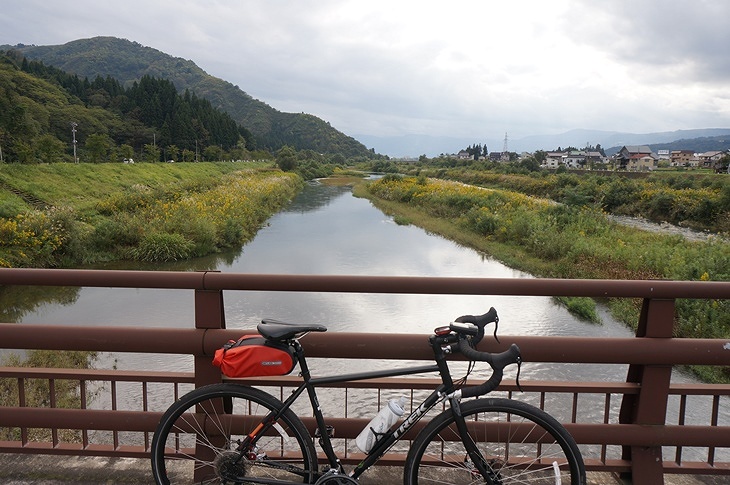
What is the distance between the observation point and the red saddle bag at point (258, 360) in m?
2.44

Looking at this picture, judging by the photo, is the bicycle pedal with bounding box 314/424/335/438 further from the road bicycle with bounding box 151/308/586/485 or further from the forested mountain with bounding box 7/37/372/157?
the forested mountain with bounding box 7/37/372/157

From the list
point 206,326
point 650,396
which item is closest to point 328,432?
point 206,326

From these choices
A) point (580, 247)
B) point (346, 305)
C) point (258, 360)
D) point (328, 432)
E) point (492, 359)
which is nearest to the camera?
point (492, 359)

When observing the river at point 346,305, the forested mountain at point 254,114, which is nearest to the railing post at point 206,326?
the river at point 346,305

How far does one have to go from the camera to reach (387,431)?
8.18 ft

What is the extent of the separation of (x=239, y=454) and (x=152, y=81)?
3595 inches

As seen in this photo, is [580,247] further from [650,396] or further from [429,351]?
[429,351]

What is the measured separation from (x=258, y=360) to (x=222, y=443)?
80cm

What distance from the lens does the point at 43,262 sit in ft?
49.4

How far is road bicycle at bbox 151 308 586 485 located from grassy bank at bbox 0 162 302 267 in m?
13.5

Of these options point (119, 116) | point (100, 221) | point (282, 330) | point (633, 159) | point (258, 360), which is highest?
point (119, 116)

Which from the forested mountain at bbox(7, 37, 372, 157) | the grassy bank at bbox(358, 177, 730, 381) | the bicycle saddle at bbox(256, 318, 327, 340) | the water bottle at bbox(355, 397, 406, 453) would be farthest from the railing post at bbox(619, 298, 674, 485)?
the forested mountain at bbox(7, 37, 372, 157)

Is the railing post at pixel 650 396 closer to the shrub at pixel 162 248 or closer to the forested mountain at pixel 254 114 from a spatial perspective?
the shrub at pixel 162 248

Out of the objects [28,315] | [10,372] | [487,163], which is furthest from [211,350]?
[487,163]
